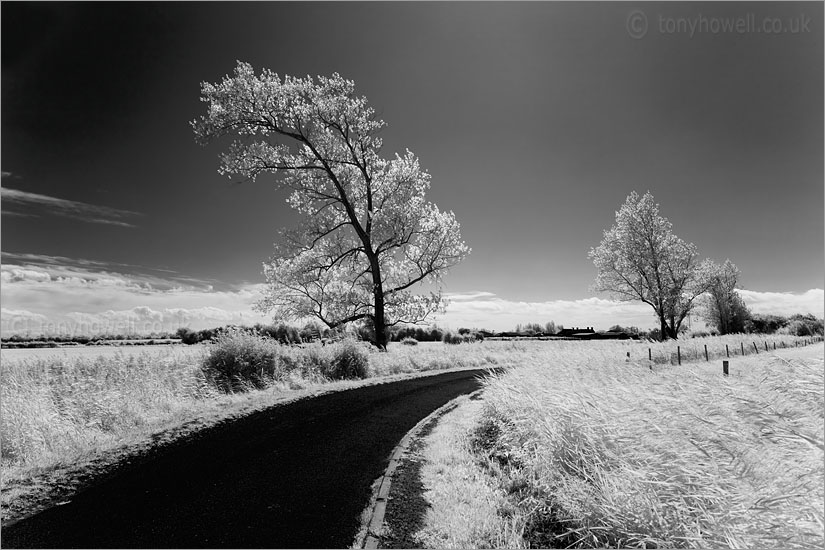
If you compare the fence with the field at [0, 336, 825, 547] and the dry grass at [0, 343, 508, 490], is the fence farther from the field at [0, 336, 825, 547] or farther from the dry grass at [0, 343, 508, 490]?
the dry grass at [0, 343, 508, 490]

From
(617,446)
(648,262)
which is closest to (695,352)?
(648,262)

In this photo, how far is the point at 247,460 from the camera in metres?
7.29

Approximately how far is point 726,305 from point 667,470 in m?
66.3

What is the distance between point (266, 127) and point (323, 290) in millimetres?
9682

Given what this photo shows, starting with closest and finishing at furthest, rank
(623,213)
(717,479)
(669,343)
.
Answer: (717,479)
(669,343)
(623,213)

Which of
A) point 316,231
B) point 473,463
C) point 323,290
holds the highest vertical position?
point 316,231

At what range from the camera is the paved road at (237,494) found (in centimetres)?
459

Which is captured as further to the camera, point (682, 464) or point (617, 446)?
point (617, 446)

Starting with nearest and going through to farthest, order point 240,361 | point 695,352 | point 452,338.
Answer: point 240,361 → point 695,352 → point 452,338

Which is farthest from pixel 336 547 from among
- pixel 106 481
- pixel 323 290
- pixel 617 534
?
pixel 323 290

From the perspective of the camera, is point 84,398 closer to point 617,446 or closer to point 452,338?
point 617,446

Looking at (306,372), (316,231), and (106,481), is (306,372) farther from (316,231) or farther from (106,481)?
(106,481)

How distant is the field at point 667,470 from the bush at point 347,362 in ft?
39.0

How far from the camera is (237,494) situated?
18.9 feet
